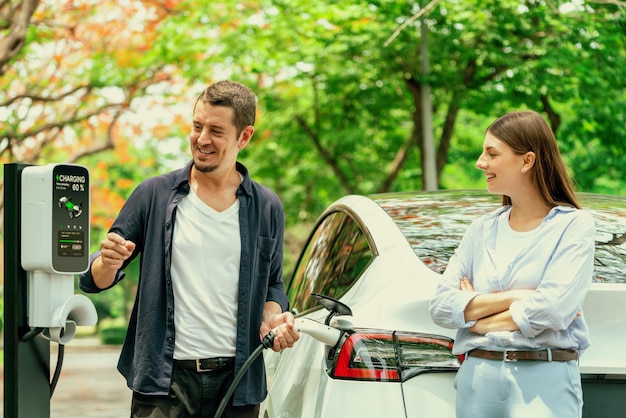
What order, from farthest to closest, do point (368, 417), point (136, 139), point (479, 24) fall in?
point (136, 139) < point (479, 24) < point (368, 417)

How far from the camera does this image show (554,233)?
9.52 ft

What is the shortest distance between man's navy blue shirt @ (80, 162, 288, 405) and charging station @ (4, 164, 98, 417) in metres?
0.21

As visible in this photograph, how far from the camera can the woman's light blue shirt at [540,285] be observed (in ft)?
9.13

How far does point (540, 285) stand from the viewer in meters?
2.83

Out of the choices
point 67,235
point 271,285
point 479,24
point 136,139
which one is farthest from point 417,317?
point 136,139

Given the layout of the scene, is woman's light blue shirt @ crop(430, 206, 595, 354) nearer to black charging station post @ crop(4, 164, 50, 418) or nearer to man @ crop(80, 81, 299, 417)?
man @ crop(80, 81, 299, 417)

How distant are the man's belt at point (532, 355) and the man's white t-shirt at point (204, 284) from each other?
956 mm

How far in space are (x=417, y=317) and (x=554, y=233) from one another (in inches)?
19.6

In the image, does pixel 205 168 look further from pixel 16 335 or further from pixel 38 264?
pixel 16 335

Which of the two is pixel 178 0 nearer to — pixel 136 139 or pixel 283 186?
pixel 283 186

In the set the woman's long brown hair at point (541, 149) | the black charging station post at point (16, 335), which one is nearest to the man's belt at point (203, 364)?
the black charging station post at point (16, 335)

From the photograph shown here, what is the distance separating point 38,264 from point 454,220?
4.93 feet

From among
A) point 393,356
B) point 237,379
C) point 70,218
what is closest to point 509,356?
point 393,356

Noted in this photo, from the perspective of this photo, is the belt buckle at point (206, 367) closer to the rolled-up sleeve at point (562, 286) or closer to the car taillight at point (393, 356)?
the car taillight at point (393, 356)
